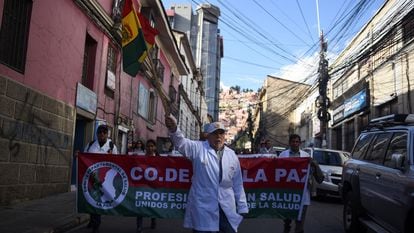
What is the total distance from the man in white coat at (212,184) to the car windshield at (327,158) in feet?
40.0

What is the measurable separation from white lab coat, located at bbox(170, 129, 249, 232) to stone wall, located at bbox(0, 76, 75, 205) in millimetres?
6203

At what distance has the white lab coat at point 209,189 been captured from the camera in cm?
473

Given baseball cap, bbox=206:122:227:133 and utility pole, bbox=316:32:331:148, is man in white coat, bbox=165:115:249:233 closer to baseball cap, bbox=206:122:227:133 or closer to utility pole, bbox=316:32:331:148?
baseball cap, bbox=206:122:227:133

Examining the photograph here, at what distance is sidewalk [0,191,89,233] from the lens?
26.0 feet

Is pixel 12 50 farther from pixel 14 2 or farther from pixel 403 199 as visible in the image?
pixel 403 199

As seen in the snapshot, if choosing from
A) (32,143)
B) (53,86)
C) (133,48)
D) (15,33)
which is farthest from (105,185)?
(53,86)

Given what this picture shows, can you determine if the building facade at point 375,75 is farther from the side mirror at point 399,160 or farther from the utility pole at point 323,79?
the side mirror at point 399,160

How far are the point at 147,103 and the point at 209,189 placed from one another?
2094 cm

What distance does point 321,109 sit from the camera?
27.6m

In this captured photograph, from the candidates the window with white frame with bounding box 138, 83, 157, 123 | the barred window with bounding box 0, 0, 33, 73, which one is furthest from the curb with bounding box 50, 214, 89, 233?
the window with white frame with bounding box 138, 83, 157, 123

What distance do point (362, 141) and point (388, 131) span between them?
153 cm

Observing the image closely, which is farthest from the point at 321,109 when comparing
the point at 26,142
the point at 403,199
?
the point at 403,199

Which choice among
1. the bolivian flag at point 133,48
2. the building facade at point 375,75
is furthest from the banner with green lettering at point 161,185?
the building facade at point 375,75

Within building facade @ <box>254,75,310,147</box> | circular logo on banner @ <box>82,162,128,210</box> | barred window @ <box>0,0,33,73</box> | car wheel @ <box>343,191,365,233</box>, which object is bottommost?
car wheel @ <box>343,191,365,233</box>
